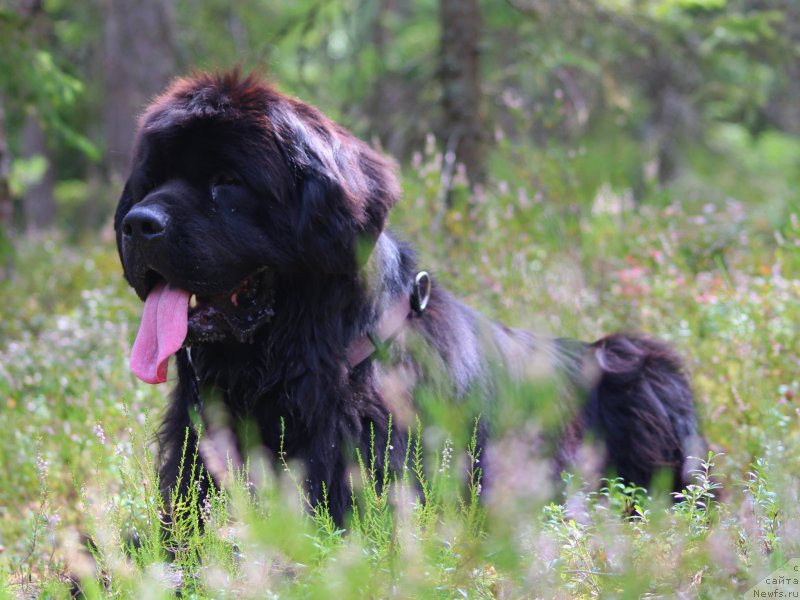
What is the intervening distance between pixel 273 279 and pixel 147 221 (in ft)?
1.61

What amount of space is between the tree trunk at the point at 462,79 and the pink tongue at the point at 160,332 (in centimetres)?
444

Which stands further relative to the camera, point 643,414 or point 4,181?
point 4,181

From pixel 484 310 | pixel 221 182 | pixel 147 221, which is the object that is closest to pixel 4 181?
pixel 484 310

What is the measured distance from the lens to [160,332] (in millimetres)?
3059

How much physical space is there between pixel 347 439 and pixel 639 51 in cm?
573

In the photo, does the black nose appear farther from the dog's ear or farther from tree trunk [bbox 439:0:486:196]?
tree trunk [bbox 439:0:486:196]

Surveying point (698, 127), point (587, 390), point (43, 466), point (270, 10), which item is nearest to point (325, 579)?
point (43, 466)

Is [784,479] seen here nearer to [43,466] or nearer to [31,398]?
[43,466]

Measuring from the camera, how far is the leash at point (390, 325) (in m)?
3.14

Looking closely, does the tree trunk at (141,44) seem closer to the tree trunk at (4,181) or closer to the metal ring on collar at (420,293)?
the tree trunk at (4,181)

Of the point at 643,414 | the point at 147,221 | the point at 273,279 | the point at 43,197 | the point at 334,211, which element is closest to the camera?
the point at 147,221

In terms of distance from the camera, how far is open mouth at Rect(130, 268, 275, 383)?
3.05 metres

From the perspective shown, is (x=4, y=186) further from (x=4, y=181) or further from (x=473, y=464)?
(x=473, y=464)

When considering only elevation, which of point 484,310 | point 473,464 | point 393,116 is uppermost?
point 393,116
